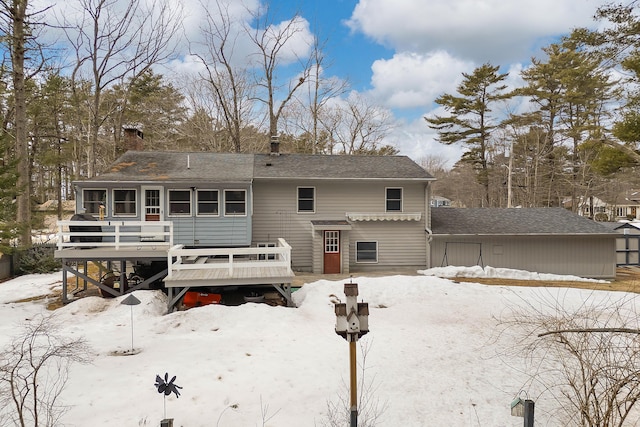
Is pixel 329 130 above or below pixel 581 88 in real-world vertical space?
below

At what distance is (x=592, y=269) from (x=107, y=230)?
69.2 ft

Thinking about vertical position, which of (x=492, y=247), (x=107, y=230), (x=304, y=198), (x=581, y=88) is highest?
(x=581, y=88)

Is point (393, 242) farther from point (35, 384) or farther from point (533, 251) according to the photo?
point (35, 384)

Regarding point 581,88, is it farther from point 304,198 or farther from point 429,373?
point 429,373

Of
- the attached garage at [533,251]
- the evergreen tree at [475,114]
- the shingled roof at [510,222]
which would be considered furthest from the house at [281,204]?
the evergreen tree at [475,114]

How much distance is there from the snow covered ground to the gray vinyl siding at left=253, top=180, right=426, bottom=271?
5.34m

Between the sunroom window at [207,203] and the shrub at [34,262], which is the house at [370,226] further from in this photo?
the shrub at [34,262]

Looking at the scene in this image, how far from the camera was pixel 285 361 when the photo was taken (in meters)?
6.62

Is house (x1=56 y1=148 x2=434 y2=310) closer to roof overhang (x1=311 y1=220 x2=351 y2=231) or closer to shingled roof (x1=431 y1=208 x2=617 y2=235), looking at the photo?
roof overhang (x1=311 y1=220 x2=351 y2=231)

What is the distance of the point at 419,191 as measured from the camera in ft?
54.1

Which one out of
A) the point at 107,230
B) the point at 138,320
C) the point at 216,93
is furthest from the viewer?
the point at 216,93

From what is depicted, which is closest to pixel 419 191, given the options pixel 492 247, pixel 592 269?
pixel 492 247

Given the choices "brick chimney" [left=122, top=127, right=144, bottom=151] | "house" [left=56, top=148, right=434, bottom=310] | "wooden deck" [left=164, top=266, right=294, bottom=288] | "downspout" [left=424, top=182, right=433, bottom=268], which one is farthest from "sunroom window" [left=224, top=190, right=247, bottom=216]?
"downspout" [left=424, top=182, right=433, bottom=268]

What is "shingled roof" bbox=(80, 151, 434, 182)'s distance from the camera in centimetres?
1377
